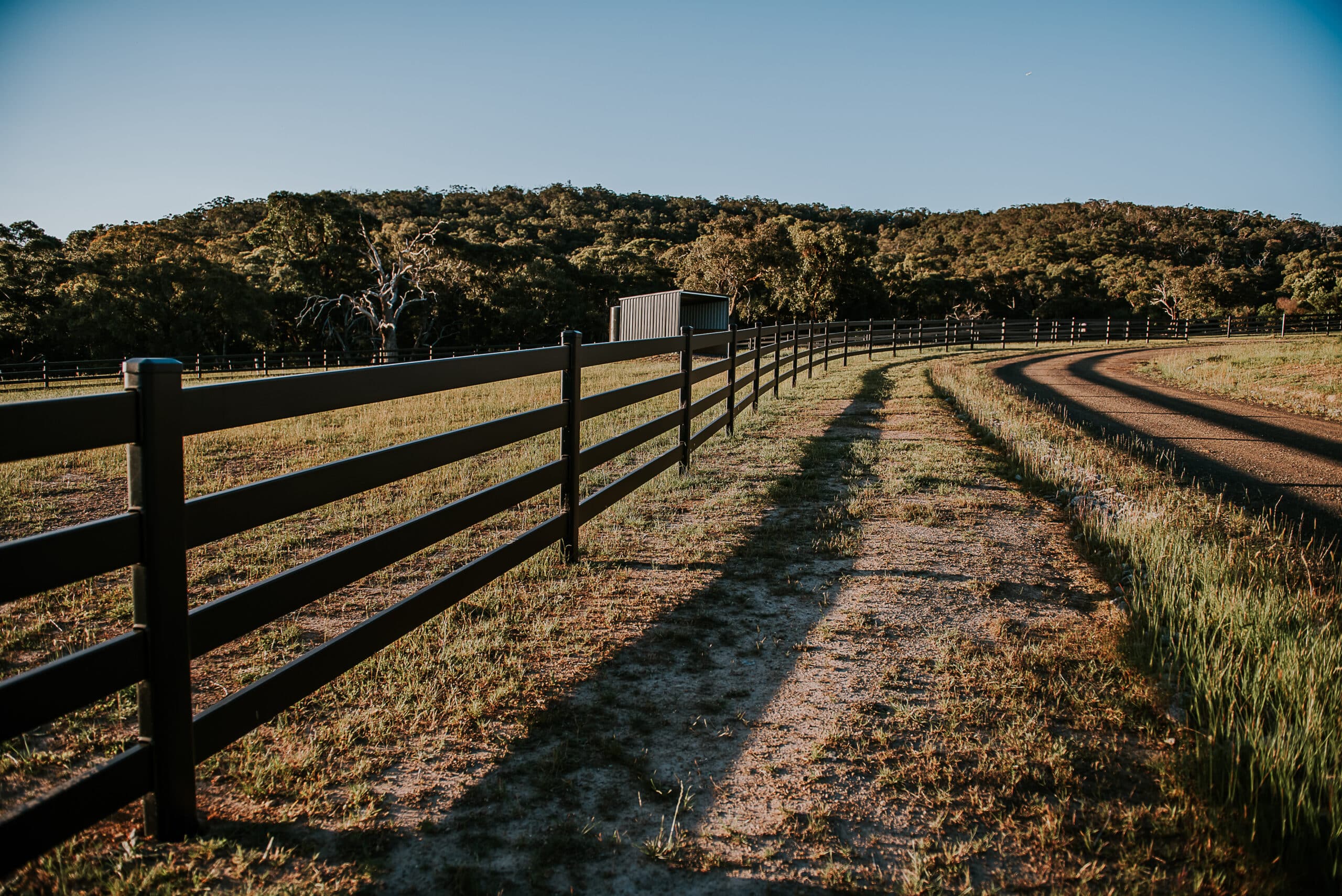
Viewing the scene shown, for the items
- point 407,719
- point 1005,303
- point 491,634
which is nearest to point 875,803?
point 407,719

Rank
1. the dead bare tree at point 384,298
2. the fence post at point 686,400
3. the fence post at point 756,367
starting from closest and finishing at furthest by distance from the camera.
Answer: the fence post at point 686,400 → the fence post at point 756,367 → the dead bare tree at point 384,298

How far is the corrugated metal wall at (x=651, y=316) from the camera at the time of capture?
33844mm

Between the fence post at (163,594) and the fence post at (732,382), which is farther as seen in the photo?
the fence post at (732,382)

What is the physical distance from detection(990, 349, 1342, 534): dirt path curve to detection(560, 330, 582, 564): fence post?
203 inches

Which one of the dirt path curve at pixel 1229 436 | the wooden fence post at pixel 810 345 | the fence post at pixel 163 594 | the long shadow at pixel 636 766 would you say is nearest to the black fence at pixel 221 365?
the wooden fence post at pixel 810 345

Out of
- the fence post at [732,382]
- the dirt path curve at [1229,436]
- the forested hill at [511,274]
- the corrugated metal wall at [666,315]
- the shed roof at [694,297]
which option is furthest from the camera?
the forested hill at [511,274]

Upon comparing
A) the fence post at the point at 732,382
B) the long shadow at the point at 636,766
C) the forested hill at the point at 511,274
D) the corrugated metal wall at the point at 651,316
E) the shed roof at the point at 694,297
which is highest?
the forested hill at the point at 511,274

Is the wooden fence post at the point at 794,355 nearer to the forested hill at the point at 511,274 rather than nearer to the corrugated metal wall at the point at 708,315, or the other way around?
the corrugated metal wall at the point at 708,315

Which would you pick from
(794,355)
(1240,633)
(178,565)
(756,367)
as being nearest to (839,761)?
(1240,633)

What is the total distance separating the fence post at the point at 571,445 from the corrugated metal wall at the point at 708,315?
31.4 metres

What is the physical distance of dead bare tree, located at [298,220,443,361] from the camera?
42.7 meters

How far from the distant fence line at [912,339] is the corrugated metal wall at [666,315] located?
21.5 ft

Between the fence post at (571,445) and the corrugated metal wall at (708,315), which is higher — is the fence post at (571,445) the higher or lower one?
the lower one

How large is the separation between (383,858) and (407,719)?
2.55 ft
